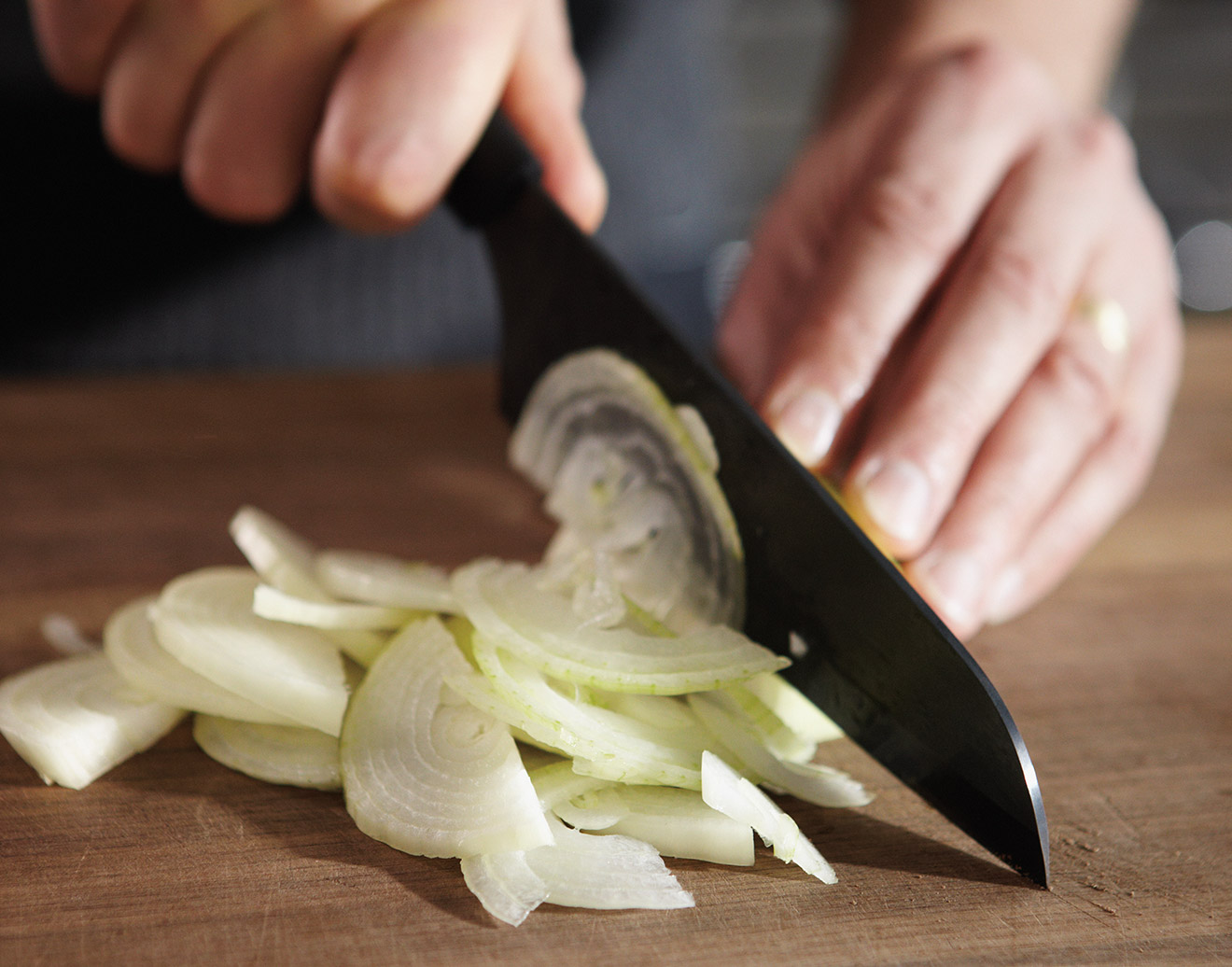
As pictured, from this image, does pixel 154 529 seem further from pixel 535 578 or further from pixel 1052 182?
pixel 1052 182

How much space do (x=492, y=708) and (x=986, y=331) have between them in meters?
0.62

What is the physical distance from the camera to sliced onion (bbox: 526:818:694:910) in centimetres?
64

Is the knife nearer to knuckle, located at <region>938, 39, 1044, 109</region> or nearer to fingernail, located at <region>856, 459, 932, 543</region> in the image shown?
fingernail, located at <region>856, 459, 932, 543</region>

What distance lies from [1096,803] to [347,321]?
1.25 m

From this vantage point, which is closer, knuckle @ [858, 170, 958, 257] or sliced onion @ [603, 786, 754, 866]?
sliced onion @ [603, 786, 754, 866]

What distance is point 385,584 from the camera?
0.82 meters

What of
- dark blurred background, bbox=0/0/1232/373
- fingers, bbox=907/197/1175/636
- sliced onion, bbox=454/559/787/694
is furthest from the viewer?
dark blurred background, bbox=0/0/1232/373

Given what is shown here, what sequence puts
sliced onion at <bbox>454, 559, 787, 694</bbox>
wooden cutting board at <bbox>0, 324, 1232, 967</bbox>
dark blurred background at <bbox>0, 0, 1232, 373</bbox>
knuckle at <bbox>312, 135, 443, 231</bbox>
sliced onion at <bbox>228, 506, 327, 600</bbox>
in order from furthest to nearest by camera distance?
dark blurred background at <bbox>0, 0, 1232, 373</bbox>
knuckle at <bbox>312, 135, 443, 231</bbox>
sliced onion at <bbox>228, 506, 327, 600</bbox>
sliced onion at <bbox>454, 559, 787, 694</bbox>
wooden cutting board at <bbox>0, 324, 1232, 967</bbox>

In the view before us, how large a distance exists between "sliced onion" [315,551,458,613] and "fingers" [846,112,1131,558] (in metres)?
0.36

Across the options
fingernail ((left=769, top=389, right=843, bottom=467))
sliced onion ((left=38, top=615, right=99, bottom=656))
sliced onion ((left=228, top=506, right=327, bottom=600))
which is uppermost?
fingernail ((left=769, top=389, right=843, bottom=467))

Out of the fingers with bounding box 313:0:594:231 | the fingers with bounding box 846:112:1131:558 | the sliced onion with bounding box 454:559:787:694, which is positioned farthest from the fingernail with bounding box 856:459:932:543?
the fingers with bounding box 313:0:594:231

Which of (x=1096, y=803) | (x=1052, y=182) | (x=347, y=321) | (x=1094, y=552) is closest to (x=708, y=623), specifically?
(x=1096, y=803)

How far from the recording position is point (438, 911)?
637mm

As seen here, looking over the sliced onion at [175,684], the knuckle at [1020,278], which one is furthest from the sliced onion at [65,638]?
the knuckle at [1020,278]
